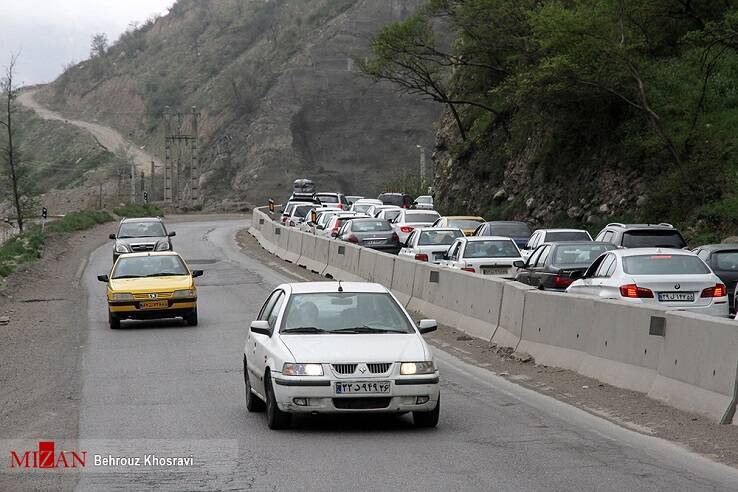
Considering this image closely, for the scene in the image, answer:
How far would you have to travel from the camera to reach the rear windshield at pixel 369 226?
3891 cm

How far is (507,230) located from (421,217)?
875cm

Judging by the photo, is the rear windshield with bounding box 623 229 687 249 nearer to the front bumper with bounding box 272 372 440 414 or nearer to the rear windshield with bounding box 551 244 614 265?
the rear windshield with bounding box 551 244 614 265

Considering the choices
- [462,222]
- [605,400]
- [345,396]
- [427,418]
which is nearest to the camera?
[345,396]

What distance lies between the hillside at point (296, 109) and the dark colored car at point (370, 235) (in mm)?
56796

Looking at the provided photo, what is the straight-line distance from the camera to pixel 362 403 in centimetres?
1069

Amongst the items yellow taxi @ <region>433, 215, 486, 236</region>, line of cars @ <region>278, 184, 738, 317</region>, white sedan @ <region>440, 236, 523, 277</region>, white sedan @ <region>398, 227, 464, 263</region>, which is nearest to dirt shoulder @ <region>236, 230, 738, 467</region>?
line of cars @ <region>278, 184, 738, 317</region>

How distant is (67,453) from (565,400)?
5909 millimetres

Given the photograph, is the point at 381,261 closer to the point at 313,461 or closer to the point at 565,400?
the point at 565,400

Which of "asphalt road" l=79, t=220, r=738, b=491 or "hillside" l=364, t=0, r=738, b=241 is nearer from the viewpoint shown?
"asphalt road" l=79, t=220, r=738, b=491

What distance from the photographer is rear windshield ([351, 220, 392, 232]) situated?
128 ft

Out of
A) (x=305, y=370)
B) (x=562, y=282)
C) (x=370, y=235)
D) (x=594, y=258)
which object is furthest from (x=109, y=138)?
(x=305, y=370)

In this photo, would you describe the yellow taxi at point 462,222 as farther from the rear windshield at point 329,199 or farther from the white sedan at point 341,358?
the rear windshield at point 329,199

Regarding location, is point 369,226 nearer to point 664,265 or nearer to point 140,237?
point 140,237

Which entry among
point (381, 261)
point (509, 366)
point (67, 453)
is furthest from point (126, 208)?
point (67, 453)
